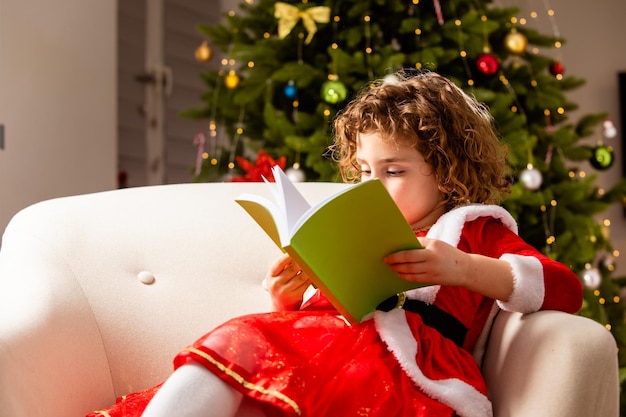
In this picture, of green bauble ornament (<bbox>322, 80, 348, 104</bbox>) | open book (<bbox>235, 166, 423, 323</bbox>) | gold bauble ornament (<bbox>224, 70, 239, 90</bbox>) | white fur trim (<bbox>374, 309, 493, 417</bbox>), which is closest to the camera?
open book (<bbox>235, 166, 423, 323</bbox>)

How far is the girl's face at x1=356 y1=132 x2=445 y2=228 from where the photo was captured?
1.34 m

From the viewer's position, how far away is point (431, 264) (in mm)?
1140

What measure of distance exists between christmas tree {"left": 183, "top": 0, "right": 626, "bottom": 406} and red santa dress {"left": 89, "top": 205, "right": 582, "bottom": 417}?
142 centimetres

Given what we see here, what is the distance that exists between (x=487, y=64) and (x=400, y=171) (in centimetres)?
165

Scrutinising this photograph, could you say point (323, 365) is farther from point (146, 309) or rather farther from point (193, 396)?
point (146, 309)

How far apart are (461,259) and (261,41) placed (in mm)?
1998

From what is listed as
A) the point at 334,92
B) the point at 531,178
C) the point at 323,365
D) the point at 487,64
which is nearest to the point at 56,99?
the point at 334,92

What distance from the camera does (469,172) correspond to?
1.41 meters

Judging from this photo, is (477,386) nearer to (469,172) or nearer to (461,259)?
(461,259)

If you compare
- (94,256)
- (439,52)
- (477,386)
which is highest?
(439,52)

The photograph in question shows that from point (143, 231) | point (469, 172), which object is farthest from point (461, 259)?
point (143, 231)

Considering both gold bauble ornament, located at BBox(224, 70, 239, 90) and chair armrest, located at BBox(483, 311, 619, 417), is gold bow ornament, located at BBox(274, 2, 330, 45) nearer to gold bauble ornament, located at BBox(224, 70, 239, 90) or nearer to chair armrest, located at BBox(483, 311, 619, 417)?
gold bauble ornament, located at BBox(224, 70, 239, 90)

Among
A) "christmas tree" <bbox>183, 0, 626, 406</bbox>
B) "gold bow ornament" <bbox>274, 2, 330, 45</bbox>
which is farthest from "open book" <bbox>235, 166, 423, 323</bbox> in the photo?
"gold bow ornament" <bbox>274, 2, 330, 45</bbox>

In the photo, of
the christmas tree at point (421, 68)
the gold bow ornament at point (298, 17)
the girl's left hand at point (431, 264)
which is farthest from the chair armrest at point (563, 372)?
the gold bow ornament at point (298, 17)
